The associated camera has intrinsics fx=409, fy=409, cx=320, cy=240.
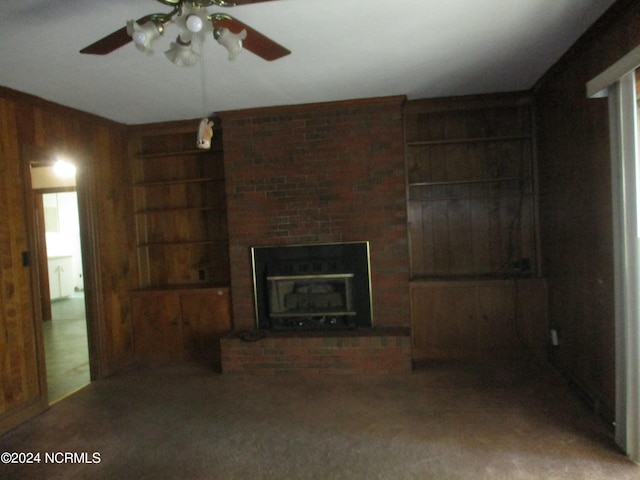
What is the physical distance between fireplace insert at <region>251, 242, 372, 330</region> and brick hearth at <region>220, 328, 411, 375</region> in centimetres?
17

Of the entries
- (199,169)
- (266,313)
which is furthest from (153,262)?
→ (266,313)

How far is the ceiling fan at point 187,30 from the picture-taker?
1.53 metres

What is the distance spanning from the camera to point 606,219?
7.90 ft

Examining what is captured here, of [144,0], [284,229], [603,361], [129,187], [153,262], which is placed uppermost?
[144,0]

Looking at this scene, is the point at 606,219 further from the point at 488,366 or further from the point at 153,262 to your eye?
the point at 153,262

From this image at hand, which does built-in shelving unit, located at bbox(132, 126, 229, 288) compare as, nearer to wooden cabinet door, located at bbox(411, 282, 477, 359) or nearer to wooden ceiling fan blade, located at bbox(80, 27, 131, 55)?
wooden cabinet door, located at bbox(411, 282, 477, 359)

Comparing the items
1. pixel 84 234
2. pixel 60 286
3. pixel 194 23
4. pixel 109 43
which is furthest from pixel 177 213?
pixel 60 286

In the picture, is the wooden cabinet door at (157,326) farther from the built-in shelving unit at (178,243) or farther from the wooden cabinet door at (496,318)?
the wooden cabinet door at (496,318)

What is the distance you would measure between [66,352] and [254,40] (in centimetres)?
438

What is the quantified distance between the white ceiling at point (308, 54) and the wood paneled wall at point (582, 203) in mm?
150

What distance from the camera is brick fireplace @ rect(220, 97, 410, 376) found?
12.5 ft

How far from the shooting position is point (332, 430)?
2631mm

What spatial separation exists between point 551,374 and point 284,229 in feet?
8.53

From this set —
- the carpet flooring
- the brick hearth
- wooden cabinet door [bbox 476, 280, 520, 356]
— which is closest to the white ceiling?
wooden cabinet door [bbox 476, 280, 520, 356]
